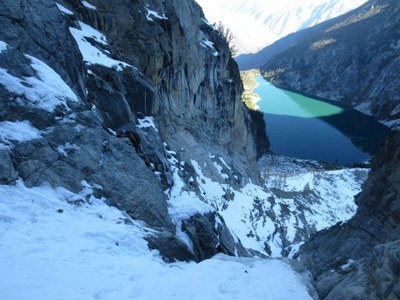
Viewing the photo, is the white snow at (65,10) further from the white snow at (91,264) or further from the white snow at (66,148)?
the white snow at (91,264)

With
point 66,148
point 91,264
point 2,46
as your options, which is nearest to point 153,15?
point 2,46

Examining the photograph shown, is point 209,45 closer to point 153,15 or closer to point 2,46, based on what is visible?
point 153,15

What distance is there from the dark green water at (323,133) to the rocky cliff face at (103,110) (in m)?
98.6

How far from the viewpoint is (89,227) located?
11.8 m

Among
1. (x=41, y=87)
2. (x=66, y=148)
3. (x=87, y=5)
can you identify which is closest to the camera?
(x=66, y=148)

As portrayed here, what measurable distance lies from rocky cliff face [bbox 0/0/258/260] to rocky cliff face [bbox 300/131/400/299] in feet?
17.2

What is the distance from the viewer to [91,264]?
1004cm

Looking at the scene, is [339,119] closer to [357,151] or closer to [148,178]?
[357,151]

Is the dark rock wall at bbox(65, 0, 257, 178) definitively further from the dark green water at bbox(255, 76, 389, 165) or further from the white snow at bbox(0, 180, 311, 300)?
the dark green water at bbox(255, 76, 389, 165)

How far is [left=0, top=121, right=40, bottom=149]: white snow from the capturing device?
1236cm

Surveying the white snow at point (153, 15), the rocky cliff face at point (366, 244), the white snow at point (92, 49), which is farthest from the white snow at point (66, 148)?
the white snow at point (153, 15)

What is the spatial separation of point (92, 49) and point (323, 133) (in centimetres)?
14192

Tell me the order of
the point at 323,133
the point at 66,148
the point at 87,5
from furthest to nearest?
the point at 323,133, the point at 87,5, the point at 66,148

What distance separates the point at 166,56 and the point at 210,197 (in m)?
14.1
